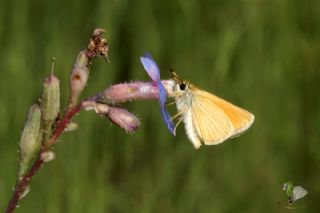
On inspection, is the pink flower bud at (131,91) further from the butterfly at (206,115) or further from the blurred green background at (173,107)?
the blurred green background at (173,107)

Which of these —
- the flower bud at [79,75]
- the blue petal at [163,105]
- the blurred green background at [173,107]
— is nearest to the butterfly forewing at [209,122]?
the blue petal at [163,105]

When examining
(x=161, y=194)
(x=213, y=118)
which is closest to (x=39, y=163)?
(x=213, y=118)

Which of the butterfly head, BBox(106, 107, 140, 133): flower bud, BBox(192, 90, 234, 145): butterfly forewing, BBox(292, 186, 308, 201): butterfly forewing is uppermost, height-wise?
the butterfly head

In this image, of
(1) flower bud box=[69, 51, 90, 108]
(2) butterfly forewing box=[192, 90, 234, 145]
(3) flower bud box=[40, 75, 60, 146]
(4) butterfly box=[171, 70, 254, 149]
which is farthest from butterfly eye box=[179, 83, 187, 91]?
(3) flower bud box=[40, 75, 60, 146]

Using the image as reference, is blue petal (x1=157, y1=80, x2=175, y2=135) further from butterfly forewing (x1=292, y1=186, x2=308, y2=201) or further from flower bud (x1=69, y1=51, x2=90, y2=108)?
butterfly forewing (x1=292, y1=186, x2=308, y2=201)

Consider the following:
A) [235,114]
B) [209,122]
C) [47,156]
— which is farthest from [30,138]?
[235,114]

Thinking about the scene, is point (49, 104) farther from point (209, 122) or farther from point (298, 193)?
point (298, 193)

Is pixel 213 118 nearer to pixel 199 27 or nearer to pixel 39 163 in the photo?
pixel 39 163
